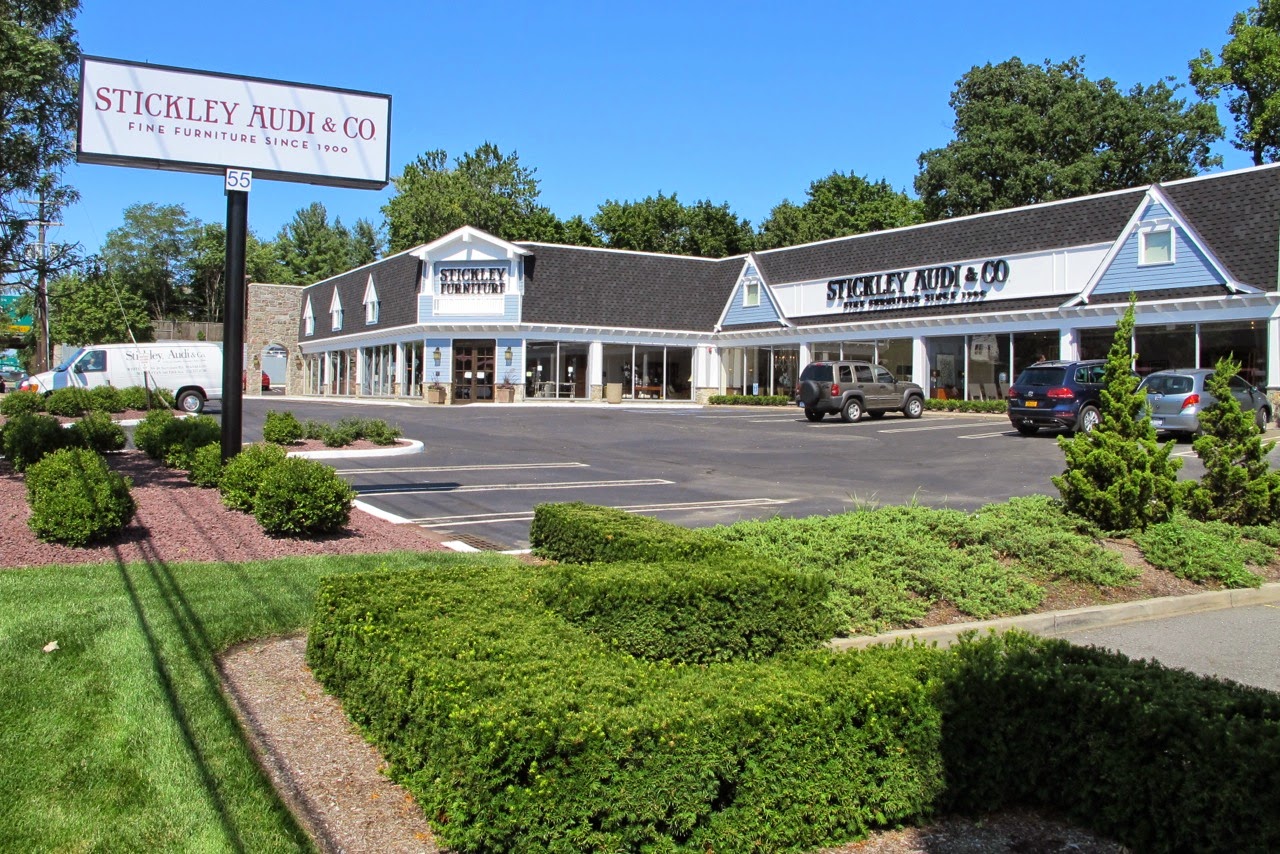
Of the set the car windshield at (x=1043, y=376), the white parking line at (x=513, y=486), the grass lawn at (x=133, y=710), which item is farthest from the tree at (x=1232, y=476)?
the car windshield at (x=1043, y=376)

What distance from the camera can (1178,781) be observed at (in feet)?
13.7

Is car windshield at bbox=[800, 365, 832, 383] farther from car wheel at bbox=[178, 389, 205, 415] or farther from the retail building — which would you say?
car wheel at bbox=[178, 389, 205, 415]

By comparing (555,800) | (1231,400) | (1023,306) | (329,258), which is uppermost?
(329,258)

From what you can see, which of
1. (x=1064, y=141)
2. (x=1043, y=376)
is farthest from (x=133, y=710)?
(x=1064, y=141)

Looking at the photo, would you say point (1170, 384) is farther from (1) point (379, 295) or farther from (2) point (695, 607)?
(1) point (379, 295)

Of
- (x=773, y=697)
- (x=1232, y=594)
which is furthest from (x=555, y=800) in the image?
(x=1232, y=594)

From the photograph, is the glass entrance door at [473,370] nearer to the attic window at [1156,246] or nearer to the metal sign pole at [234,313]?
the attic window at [1156,246]

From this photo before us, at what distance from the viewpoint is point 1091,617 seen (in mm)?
8445

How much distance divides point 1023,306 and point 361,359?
3223 cm

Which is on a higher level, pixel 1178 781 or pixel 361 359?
pixel 361 359

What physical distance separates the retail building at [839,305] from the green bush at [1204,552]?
61.0 ft

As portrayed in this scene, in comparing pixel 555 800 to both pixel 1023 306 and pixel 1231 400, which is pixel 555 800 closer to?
pixel 1231 400

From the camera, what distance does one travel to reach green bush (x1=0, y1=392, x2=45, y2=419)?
26328mm

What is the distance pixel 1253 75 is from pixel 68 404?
172ft
